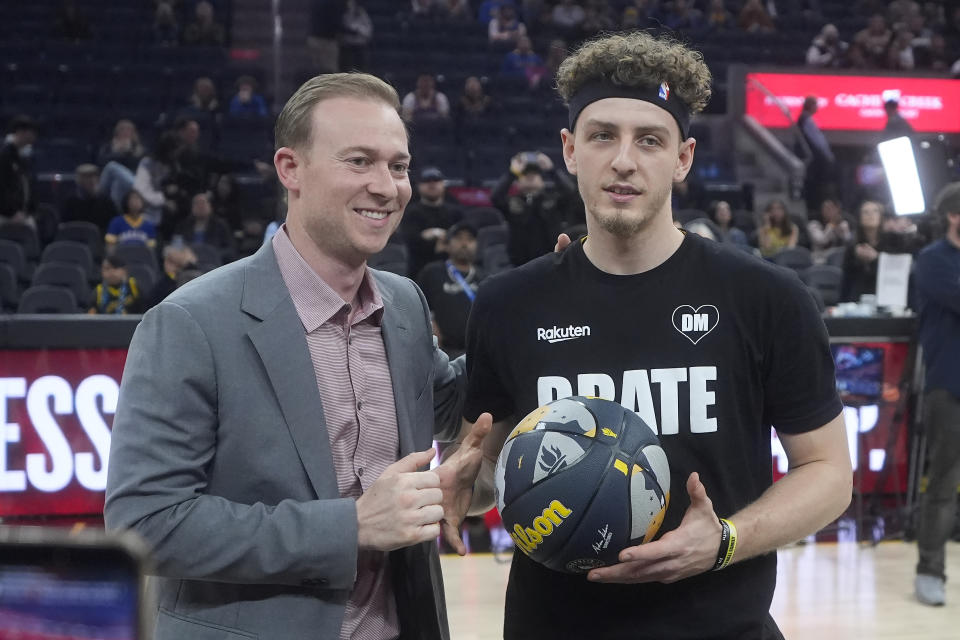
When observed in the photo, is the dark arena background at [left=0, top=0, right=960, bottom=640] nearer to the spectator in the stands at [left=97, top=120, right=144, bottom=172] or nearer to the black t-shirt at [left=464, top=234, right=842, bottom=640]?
the spectator in the stands at [left=97, top=120, right=144, bottom=172]

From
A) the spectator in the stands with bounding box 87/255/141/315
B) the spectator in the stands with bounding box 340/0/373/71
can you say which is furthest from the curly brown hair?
the spectator in the stands with bounding box 340/0/373/71

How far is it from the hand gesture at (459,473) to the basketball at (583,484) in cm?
18

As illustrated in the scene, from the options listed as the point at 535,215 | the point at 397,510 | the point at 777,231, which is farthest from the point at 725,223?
the point at 397,510

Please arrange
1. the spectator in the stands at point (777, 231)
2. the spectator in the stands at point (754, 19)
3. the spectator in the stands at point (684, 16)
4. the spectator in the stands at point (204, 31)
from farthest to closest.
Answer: the spectator in the stands at point (754, 19), the spectator in the stands at point (684, 16), the spectator in the stands at point (204, 31), the spectator in the stands at point (777, 231)

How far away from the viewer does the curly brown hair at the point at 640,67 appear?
2.17 meters

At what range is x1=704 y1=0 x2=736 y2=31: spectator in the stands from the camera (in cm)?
1732

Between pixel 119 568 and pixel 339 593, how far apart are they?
4.12ft

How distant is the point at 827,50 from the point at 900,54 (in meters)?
1.28

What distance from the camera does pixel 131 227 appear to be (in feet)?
34.2

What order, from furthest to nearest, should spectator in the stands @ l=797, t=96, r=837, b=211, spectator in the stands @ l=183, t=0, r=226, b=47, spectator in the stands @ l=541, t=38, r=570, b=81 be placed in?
1. spectator in the stands @ l=541, t=38, r=570, b=81
2. spectator in the stands @ l=183, t=0, r=226, b=47
3. spectator in the stands @ l=797, t=96, r=837, b=211

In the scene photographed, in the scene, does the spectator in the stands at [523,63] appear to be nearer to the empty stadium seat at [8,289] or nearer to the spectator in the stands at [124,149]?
the spectator in the stands at [124,149]

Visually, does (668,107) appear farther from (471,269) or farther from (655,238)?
(471,269)

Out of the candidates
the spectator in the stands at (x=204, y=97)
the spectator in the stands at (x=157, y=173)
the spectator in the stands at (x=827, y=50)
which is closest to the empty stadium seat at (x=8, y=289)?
the spectator in the stands at (x=157, y=173)

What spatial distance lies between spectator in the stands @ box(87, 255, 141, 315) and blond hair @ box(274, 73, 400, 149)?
666cm
